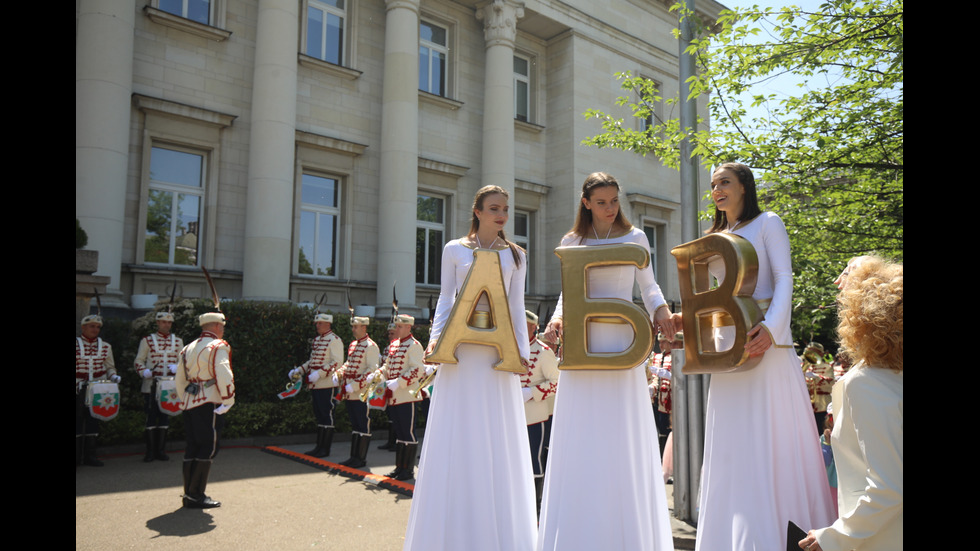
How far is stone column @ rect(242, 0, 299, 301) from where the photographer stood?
16047 mm

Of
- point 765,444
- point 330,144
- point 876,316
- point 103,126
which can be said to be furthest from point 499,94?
point 876,316

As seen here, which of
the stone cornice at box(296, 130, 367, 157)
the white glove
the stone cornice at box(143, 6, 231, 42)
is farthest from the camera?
the stone cornice at box(296, 130, 367, 157)

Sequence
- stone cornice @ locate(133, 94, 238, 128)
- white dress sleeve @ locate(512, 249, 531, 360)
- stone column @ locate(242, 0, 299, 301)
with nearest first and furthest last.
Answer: white dress sleeve @ locate(512, 249, 531, 360) < stone cornice @ locate(133, 94, 238, 128) < stone column @ locate(242, 0, 299, 301)

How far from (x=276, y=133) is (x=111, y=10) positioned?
3990mm

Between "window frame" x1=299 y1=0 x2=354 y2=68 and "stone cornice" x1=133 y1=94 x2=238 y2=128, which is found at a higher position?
"window frame" x1=299 y1=0 x2=354 y2=68

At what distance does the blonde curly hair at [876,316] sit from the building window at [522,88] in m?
21.1

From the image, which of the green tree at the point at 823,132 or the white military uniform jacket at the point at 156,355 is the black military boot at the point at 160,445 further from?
the green tree at the point at 823,132

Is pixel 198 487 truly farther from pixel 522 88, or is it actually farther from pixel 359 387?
pixel 522 88

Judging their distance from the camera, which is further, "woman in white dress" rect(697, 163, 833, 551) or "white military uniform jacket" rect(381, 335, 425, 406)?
"white military uniform jacket" rect(381, 335, 425, 406)

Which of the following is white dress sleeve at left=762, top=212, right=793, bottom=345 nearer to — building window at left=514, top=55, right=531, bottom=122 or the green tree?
the green tree

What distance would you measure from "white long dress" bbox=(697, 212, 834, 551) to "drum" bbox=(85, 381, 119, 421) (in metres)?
9.13

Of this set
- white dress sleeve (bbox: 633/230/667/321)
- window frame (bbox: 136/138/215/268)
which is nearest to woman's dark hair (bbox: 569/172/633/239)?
white dress sleeve (bbox: 633/230/667/321)
